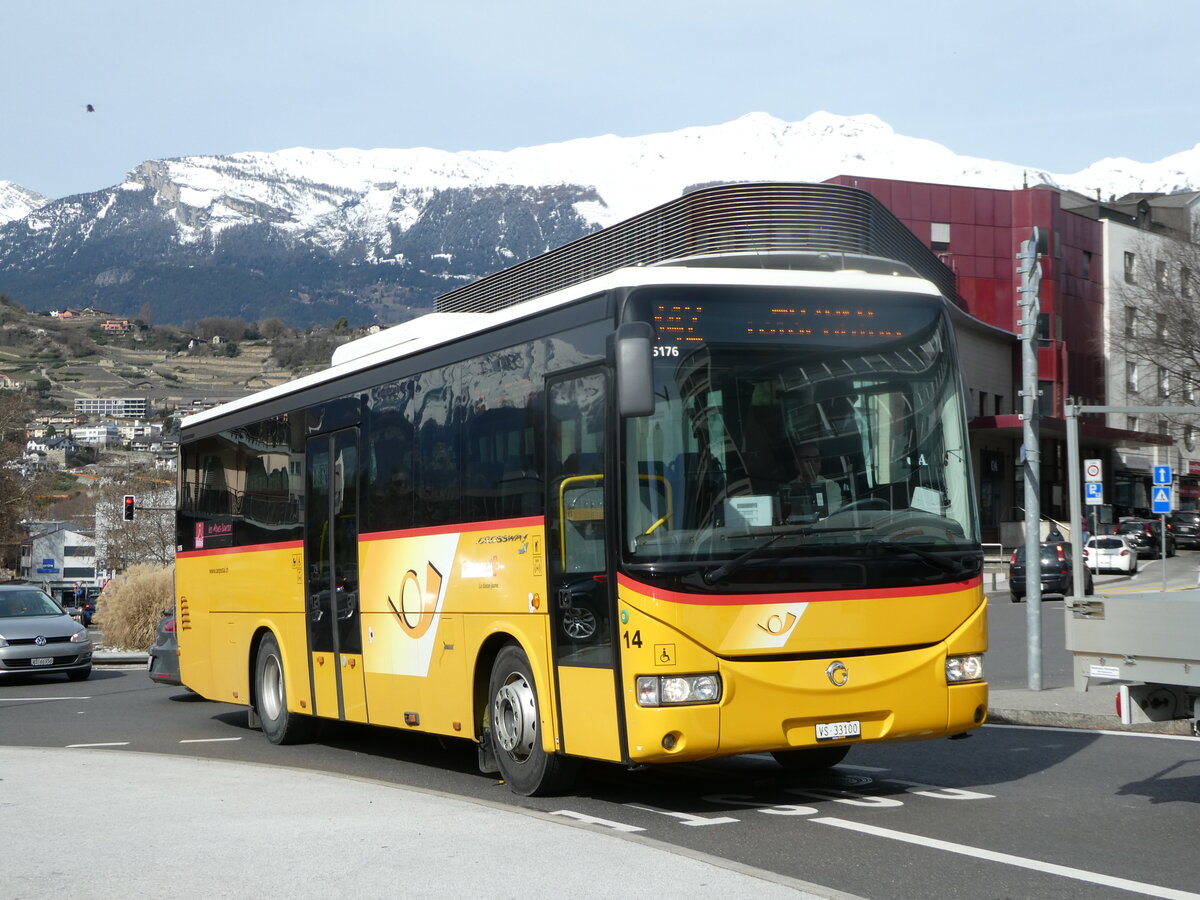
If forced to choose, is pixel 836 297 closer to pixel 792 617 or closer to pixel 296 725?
pixel 792 617

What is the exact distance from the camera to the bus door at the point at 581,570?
9.04m

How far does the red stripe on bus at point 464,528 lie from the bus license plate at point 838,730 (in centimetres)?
213

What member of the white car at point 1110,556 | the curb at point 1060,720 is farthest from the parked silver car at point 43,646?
the white car at point 1110,556

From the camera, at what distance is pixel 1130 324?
65312mm

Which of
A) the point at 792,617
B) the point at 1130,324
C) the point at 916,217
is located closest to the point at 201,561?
the point at 792,617

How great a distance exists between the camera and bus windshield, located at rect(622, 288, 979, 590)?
8867 mm

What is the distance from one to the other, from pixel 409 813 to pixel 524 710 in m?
1.18

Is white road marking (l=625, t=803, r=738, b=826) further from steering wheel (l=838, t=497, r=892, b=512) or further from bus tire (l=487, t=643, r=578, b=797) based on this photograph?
steering wheel (l=838, t=497, r=892, b=512)

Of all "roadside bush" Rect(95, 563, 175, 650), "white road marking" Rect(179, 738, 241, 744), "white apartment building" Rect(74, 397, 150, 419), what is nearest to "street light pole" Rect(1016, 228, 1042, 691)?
"white road marking" Rect(179, 738, 241, 744)

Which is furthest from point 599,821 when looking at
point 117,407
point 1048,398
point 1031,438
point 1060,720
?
point 117,407

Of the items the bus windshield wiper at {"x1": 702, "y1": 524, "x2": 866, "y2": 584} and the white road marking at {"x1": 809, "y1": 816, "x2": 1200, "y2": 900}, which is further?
the bus windshield wiper at {"x1": 702, "y1": 524, "x2": 866, "y2": 584}

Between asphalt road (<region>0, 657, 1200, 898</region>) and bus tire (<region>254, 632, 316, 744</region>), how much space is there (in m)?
0.16

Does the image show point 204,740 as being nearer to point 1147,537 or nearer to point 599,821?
point 599,821

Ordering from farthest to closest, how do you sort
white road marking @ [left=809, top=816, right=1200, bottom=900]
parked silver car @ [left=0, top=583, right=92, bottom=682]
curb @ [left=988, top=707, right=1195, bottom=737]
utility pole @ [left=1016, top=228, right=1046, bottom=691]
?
parked silver car @ [left=0, top=583, right=92, bottom=682], utility pole @ [left=1016, top=228, right=1046, bottom=691], curb @ [left=988, top=707, right=1195, bottom=737], white road marking @ [left=809, top=816, right=1200, bottom=900]
